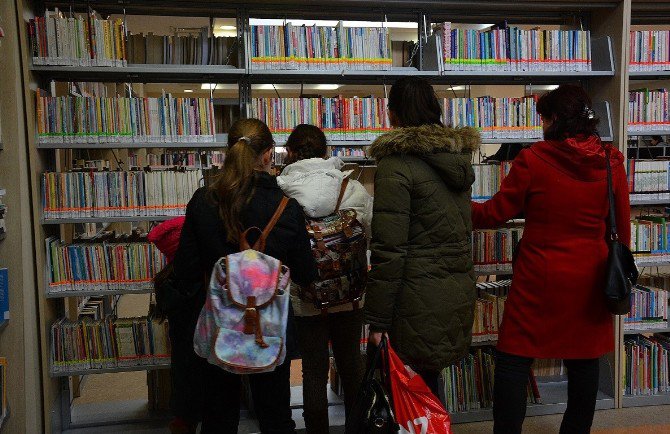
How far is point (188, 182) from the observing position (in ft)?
10.5

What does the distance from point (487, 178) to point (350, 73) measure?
96cm

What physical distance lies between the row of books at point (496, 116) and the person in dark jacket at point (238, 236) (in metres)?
1.61

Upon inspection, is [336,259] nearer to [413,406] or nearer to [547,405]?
[413,406]

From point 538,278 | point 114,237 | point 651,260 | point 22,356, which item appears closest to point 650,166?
point 651,260

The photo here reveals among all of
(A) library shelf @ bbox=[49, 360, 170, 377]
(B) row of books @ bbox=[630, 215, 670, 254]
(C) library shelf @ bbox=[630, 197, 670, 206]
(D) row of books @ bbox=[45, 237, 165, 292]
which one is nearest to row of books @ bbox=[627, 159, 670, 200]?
(C) library shelf @ bbox=[630, 197, 670, 206]

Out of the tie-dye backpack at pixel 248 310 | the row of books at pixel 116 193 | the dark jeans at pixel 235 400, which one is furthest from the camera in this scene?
the row of books at pixel 116 193

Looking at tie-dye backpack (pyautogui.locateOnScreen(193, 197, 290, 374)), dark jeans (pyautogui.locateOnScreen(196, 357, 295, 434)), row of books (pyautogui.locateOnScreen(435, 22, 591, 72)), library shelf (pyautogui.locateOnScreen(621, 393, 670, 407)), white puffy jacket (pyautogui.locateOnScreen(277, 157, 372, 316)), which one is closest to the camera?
tie-dye backpack (pyautogui.locateOnScreen(193, 197, 290, 374))

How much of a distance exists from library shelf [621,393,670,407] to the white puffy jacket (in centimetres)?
200

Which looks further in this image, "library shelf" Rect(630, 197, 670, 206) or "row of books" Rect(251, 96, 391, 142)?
"library shelf" Rect(630, 197, 670, 206)

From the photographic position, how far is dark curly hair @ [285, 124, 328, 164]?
8.32 ft

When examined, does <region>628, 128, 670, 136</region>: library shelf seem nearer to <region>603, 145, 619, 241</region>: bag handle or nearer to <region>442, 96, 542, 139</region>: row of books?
<region>442, 96, 542, 139</region>: row of books

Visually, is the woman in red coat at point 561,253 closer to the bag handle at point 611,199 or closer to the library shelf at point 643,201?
the bag handle at point 611,199

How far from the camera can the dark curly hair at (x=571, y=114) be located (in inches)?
93.0

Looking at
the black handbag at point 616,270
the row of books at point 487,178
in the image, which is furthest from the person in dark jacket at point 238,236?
the row of books at point 487,178
